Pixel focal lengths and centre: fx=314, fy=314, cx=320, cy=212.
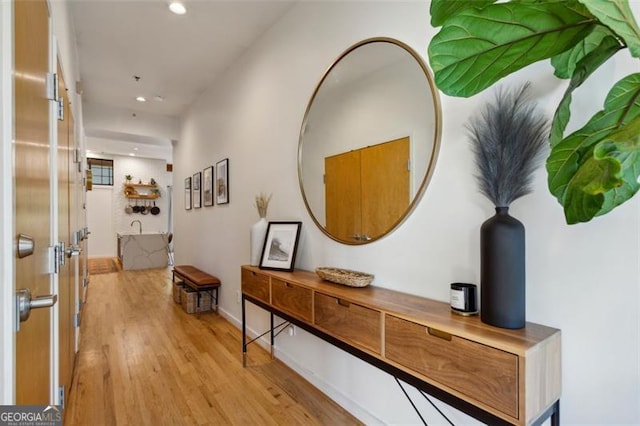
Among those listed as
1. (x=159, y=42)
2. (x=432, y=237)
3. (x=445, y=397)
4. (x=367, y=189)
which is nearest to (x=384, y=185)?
(x=367, y=189)

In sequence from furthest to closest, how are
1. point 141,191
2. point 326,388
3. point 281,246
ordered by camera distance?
point 141,191 < point 281,246 < point 326,388

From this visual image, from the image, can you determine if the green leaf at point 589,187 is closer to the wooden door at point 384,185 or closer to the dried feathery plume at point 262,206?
the wooden door at point 384,185

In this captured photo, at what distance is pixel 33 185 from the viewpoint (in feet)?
3.62

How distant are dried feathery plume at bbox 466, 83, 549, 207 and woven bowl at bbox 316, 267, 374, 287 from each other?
81 cm

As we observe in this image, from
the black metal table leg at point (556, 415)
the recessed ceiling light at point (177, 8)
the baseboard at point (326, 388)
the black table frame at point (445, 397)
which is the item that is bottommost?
the baseboard at point (326, 388)

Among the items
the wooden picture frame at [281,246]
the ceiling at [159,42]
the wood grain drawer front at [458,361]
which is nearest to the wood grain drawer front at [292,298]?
the wooden picture frame at [281,246]

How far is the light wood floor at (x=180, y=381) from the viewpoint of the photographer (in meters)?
1.98

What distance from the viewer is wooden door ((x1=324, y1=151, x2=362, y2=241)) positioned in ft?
6.54

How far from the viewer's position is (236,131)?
357 cm

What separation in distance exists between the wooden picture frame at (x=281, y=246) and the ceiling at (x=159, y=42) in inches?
72.6

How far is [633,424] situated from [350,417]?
1.41m

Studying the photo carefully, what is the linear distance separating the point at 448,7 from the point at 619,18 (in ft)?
1.07

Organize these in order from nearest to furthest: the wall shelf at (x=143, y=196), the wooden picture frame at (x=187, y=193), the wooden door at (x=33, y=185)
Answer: the wooden door at (x=33, y=185) < the wooden picture frame at (x=187, y=193) < the wall shelf at (x=143, y=196)

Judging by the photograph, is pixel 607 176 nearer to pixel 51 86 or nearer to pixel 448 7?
pixel 448 7
